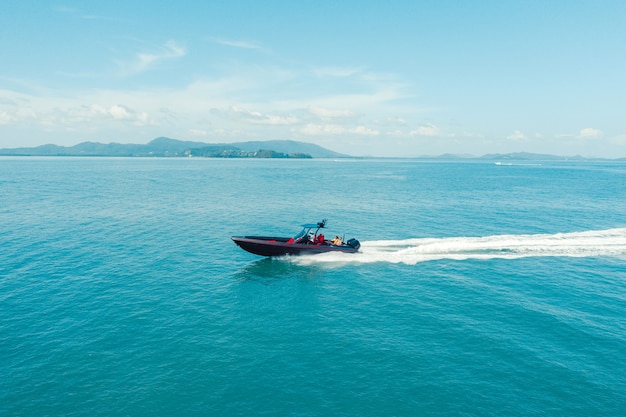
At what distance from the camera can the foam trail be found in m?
49.0

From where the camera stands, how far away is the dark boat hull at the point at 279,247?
48.7 meters

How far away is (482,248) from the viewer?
171ft

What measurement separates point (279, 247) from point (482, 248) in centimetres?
2901

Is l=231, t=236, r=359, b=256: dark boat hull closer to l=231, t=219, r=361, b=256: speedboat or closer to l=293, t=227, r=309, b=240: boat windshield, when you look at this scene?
l=231, t=219, r=361, b=256: speedboat

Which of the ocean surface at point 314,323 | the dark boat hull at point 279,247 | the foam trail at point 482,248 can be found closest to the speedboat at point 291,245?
the dark boat hull at point 279,247

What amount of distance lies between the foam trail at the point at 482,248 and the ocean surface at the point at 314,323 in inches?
13.6

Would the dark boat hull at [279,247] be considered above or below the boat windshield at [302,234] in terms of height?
below

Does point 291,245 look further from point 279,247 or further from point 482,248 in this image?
point 482,248

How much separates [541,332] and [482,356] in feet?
23.7

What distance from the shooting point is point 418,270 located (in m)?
44.7

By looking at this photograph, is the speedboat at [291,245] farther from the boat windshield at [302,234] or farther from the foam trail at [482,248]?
the foam trail at [482,248]

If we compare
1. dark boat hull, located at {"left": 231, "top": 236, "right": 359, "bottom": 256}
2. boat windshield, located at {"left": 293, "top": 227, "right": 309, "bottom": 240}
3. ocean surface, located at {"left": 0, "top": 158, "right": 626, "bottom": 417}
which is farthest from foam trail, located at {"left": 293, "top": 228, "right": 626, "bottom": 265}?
boat windshield, located at {"left": 293, "top": 227, "right": 309, "bottom": 240}

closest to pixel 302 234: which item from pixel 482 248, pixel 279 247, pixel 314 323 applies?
→ pixel 279 247

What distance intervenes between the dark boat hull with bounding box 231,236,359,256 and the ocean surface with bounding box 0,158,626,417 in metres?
1.25
